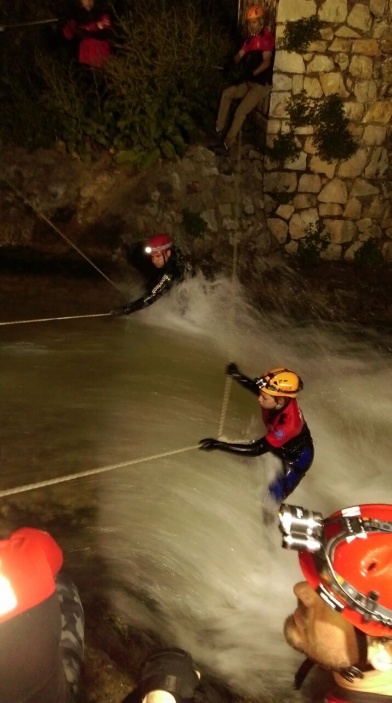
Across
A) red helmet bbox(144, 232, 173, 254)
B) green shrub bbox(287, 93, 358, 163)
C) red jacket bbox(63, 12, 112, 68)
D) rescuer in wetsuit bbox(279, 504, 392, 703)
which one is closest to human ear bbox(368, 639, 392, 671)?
rescuer in wetsuit bbox(279, 504, 392, 703)

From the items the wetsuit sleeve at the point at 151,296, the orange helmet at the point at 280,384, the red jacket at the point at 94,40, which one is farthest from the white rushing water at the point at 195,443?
the red jacket at the point at 94,40

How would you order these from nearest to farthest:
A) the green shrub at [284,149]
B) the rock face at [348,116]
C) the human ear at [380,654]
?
1. the human ear at [380,654]
2. the rock face at [348,116]
3. the green shrub at [284,149]

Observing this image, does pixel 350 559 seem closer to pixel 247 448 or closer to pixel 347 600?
pixel 347 600

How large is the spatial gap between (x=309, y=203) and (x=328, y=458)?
449cm

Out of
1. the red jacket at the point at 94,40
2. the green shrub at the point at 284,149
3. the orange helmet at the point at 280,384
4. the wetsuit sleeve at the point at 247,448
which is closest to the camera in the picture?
the orange helmet at the point at 280,384

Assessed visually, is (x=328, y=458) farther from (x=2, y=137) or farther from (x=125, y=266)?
(x=2, y=137)

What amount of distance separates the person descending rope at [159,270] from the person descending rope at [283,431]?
8.26 ft

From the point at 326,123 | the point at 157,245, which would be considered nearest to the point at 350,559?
the point at 157,245

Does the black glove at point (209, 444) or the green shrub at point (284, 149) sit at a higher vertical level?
the green shrub at point (284, 149)

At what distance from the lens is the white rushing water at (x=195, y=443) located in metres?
3.65

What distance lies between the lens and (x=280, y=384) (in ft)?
12.3

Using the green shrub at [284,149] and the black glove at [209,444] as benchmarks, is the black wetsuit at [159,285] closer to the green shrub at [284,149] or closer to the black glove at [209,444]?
the black glove at [209,444]

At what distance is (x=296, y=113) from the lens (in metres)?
7.37

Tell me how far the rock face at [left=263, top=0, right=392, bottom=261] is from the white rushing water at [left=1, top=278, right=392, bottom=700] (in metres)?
1.92
